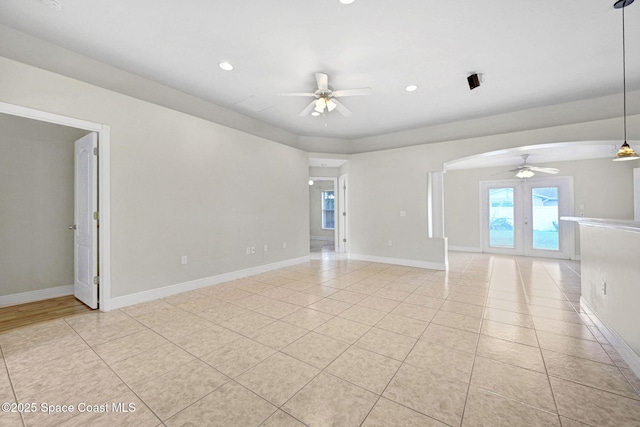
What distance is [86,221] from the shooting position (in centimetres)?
344

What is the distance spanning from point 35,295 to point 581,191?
1122 cm

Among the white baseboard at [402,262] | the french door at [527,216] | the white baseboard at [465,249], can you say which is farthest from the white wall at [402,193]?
the white baseboard at [465,249]

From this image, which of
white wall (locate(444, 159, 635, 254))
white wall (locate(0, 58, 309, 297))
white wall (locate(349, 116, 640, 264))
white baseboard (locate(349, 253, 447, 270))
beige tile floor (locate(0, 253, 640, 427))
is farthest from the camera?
white wall (locate(444, 159, 635, 254))

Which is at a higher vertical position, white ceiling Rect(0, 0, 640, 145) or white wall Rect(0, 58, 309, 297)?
white ceiling Rect(0, 0, 640, 145)

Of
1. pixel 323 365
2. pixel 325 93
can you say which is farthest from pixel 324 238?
pixel 323 365

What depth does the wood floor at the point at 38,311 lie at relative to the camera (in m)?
2.92

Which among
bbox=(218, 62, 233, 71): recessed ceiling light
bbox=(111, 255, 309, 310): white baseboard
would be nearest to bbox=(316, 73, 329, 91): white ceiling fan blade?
bbox=(218, 62, 233, 71): recessed ceiling light

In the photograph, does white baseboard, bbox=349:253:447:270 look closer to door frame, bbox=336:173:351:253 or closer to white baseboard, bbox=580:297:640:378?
door frame, bbox=336:173:351:253

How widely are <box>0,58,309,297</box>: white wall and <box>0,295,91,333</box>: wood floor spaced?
0.66 metres

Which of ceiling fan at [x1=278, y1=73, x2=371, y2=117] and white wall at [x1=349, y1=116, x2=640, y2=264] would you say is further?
white wall at [x1=349, y1=116, x2=640, y2=264]

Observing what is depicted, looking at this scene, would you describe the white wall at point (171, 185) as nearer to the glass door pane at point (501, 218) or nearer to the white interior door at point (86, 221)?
the white interior door at point (86, 221)

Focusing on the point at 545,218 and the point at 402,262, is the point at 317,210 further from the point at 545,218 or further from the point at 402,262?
the point at 545,218

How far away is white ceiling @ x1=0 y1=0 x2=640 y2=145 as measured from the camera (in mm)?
2391

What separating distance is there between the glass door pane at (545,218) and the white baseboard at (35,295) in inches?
409
